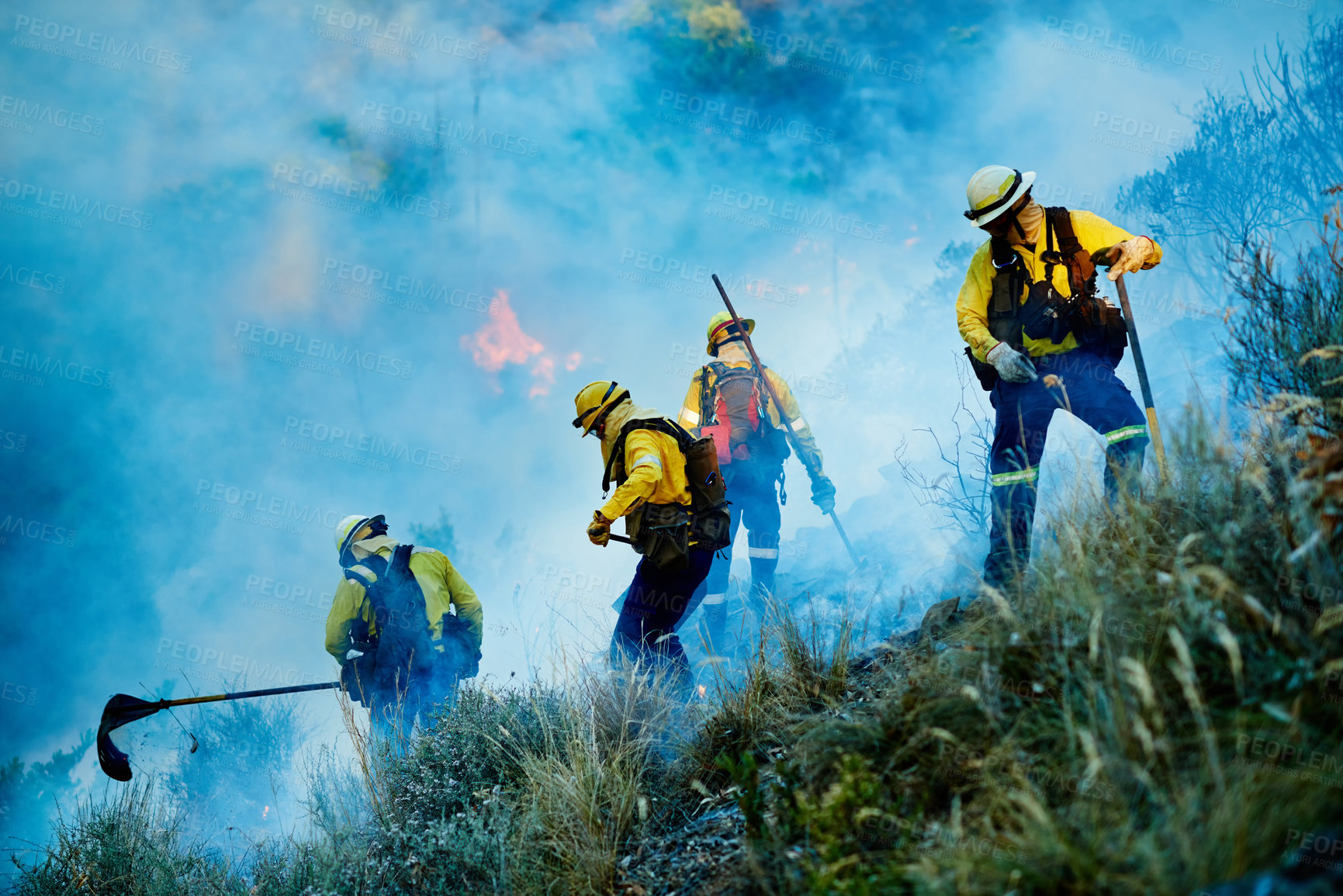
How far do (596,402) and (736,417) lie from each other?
2579 mm

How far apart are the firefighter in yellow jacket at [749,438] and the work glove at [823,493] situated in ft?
0.34

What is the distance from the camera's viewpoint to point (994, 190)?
148 inches

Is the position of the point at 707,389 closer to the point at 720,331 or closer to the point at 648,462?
the point at 720,331

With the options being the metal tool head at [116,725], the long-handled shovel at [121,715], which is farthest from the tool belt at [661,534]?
the metal tool head at [116,725]

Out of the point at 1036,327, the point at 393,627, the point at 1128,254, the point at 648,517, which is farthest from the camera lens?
the point at 393,627

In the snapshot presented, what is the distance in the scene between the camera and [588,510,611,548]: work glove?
4301mm

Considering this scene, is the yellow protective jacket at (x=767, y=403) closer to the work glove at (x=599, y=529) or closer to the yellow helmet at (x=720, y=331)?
the yellow helmet at (x=720, y=331)

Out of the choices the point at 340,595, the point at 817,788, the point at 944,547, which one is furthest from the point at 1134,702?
the point at 944,547

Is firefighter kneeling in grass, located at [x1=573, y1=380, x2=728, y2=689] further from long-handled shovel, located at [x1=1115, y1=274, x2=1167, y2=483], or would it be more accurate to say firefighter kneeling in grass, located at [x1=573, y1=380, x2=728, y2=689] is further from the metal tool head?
the metal tool head

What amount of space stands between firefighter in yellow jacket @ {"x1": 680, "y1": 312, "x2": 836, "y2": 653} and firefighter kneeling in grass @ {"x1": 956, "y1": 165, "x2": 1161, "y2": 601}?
10.7ft

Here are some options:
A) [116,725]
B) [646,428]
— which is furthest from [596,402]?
[116,725]

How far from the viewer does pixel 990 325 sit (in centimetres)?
393

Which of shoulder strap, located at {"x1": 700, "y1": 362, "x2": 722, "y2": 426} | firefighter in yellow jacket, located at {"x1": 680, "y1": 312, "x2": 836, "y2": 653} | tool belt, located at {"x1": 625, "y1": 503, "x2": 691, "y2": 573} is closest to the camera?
tool belt, located at {"x1": 625, "y1": 503, "x2": 691, "y2": 573}

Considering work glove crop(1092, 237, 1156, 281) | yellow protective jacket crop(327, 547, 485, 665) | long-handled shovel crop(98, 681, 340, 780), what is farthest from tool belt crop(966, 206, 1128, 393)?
long-handled shovel crop(98, 681, 340, 780)
